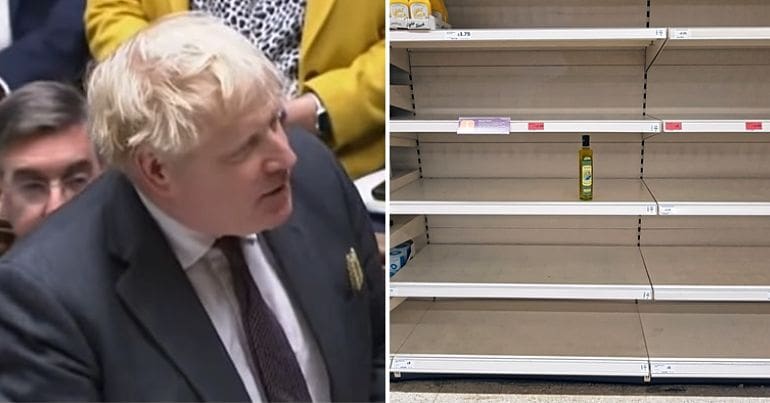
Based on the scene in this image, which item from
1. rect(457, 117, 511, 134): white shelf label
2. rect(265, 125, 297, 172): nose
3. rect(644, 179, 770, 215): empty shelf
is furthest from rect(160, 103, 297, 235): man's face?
rect(644, 179, 770, 215): empty shelf

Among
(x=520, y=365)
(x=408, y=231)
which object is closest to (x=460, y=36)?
(x=408, y=231)

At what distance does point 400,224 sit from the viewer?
2.99m

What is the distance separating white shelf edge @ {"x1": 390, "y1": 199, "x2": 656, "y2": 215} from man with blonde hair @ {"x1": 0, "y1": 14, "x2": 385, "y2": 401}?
1.65m

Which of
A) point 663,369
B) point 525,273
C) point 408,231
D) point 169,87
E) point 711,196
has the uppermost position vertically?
point 169,87

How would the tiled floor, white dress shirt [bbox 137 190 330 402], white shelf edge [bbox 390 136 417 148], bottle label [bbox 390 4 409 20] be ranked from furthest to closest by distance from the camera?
white shelf edge [bbox 390 136 417 148], the tiled floor, bottle label [bbox 390 4 409 20], white dress shirt [bbox 137 190 330 402]

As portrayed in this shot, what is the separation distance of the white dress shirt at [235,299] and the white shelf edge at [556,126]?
5.69ft

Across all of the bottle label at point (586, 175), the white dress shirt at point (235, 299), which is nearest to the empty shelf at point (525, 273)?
the bottle label at point (586, 175)

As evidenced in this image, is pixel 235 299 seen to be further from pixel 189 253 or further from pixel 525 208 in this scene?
pixel 525 208

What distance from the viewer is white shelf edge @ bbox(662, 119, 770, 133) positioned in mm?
2648

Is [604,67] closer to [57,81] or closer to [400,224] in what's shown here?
[400,224]

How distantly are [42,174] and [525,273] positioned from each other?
2.31 meters

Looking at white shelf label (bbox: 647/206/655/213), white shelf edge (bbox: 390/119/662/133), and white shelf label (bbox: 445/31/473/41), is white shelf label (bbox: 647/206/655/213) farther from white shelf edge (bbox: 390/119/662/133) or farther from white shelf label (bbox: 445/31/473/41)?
white shelf label (bbox: 445/31/473/41)

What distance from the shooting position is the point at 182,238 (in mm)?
993

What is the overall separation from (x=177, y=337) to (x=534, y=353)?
2165 millimetres
